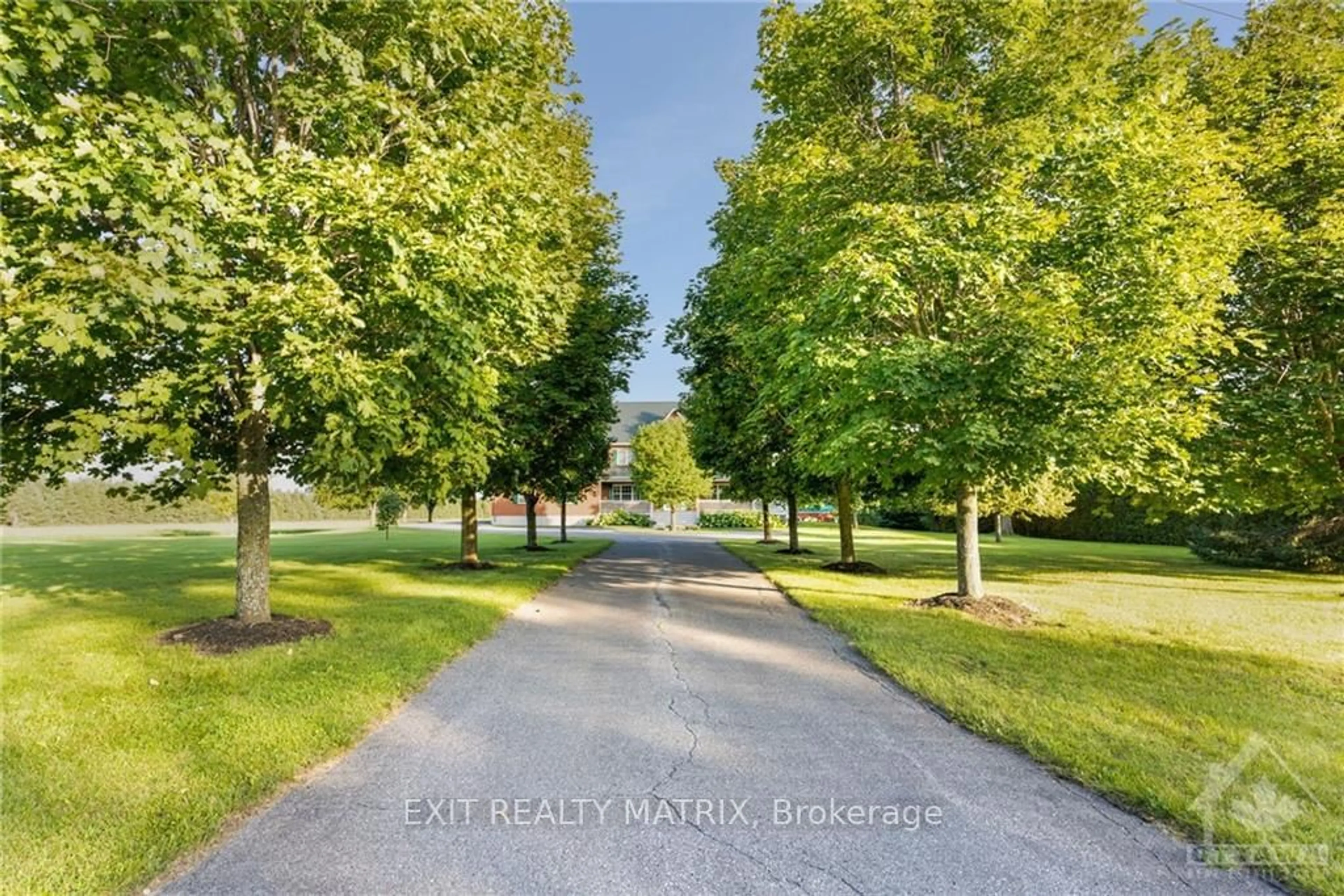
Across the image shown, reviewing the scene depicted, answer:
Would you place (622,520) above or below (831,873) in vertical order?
below

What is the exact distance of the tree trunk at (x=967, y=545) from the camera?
1015 cm

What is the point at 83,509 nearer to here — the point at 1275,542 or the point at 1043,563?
the point at 1043,563

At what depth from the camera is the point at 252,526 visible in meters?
7.76

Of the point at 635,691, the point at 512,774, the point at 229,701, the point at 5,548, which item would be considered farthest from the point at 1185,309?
the point at 5,548

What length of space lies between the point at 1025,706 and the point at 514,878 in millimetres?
4531

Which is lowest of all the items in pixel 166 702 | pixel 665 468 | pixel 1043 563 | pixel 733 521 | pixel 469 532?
pixel 733 521

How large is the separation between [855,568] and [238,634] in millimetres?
13296

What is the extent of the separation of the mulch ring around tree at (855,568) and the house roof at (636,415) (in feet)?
122

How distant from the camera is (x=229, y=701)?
5.14 metres

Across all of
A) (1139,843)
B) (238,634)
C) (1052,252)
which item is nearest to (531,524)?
(238,634)

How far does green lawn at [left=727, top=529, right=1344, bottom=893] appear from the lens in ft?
11.9

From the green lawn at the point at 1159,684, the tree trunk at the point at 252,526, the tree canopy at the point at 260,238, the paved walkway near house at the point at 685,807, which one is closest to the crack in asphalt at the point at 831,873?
the paved walkway near house at the point at 685,807

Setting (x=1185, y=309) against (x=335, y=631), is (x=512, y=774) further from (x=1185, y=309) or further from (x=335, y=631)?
(x=1185, y=309)

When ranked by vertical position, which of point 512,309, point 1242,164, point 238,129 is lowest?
point 512,309
